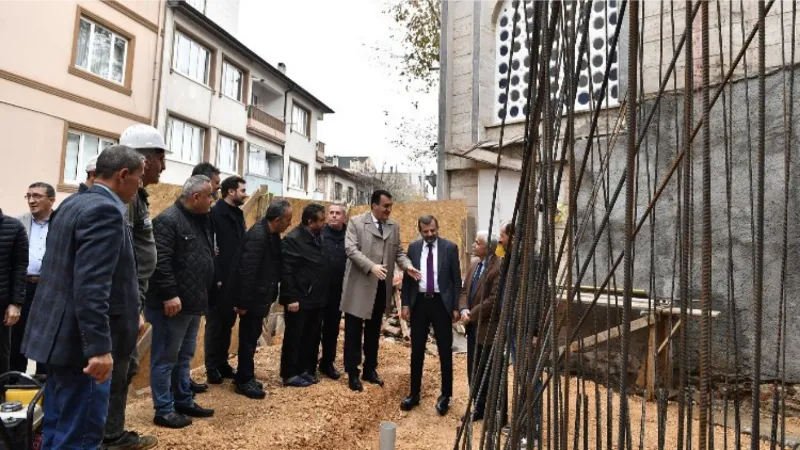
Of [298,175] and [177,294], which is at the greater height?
[298,175]

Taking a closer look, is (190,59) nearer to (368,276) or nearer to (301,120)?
(301,120)

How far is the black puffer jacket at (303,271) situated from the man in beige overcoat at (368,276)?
253 mm

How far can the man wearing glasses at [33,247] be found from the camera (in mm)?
3693

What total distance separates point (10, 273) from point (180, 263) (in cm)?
127

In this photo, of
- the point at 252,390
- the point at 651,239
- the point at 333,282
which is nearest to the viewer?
the point at 651,239

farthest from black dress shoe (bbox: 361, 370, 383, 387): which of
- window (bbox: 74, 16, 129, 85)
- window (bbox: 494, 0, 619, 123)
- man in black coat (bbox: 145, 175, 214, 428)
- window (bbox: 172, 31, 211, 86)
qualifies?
window (bbox: 172, 31, 211, 86)

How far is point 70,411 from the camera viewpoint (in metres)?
2.08

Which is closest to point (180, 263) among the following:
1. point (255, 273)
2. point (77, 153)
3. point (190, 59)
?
point (255, 273)

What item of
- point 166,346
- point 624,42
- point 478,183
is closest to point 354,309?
point 166,346

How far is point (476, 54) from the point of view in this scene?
7.65 m

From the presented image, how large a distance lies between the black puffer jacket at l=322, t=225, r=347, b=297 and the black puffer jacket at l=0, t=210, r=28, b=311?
85.4 inches

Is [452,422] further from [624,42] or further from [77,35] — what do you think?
[77,35]

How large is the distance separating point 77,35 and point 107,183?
38.8 feet

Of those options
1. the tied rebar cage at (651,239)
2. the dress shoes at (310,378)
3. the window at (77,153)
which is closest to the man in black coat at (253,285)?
the dress shoes at (310,378)
